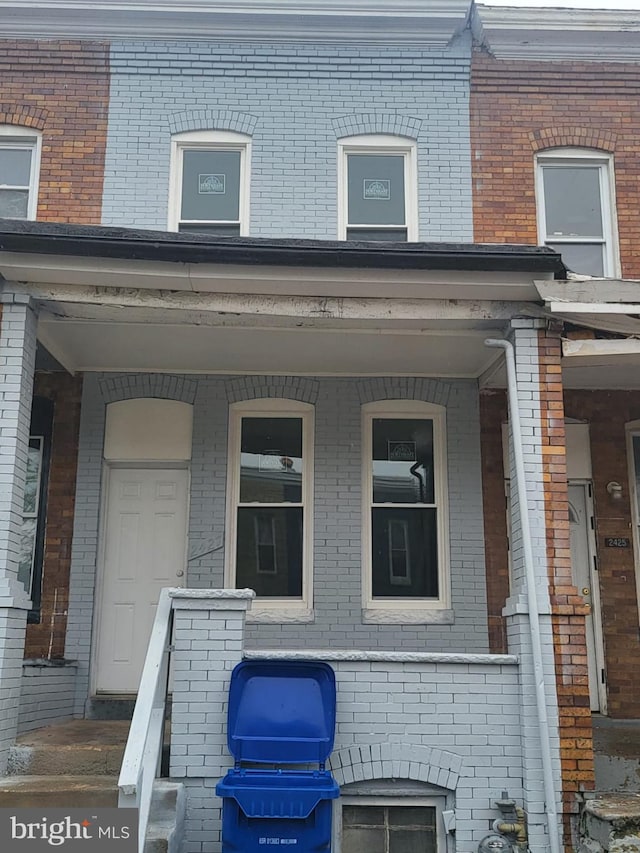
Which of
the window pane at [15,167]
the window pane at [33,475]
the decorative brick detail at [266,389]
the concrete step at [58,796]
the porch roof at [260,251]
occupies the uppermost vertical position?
the window pane at [15,167]

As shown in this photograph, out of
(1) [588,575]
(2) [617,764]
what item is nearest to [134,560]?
(1) [588,575]

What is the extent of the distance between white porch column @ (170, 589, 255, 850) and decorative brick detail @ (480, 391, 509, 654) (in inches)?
124

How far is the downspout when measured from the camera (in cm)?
564

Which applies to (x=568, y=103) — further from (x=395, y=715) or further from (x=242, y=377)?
(x=395, y=715)

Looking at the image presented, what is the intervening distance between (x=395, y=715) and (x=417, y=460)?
315cm

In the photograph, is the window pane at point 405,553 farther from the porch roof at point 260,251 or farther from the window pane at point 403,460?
the porch roof at point 260,251

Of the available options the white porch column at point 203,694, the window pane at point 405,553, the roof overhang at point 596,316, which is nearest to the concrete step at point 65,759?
the white porch column at point 203,694

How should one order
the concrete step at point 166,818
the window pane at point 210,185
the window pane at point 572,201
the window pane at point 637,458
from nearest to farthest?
the concrete step at point 166,818 < the window pane at point 637,458 < the window pane at point 210,185 < the window pane at point 572,201

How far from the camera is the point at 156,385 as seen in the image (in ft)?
27.8

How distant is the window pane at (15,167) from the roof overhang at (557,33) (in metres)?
4.99

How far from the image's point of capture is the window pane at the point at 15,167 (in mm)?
9125

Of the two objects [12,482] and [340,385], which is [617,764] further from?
[12,482]

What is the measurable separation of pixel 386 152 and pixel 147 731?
6.56 metres

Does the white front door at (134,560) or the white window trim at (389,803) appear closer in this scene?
the white window trim at (389,803)
